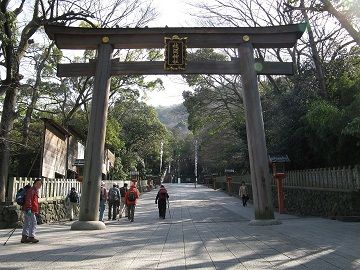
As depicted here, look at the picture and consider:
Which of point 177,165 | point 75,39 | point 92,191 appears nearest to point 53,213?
point 92,191

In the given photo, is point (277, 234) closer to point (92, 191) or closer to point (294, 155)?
point (92, 191)

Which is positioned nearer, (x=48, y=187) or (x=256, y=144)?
(x=256, y=144)

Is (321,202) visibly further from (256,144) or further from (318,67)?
(318,67)

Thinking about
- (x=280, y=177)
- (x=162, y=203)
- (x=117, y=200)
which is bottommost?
(x=162, y=203)

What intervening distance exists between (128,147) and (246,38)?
38.3 m

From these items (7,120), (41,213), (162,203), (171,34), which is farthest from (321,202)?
(7,120)

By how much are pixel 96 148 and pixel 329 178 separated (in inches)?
349

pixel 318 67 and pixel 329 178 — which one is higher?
pixel 318 67

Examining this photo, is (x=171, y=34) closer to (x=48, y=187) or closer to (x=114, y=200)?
(x=114, y=200)

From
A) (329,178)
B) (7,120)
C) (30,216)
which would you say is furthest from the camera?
(7,120)

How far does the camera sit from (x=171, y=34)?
13.5 metres

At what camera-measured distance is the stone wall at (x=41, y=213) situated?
43.6 feet

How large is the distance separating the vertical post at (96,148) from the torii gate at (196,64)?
0.10 ft

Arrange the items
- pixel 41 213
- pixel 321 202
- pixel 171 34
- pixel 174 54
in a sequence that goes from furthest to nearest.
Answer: pixel 41 213, pixel 321 202, pixel 171 34, pixel 174 54
